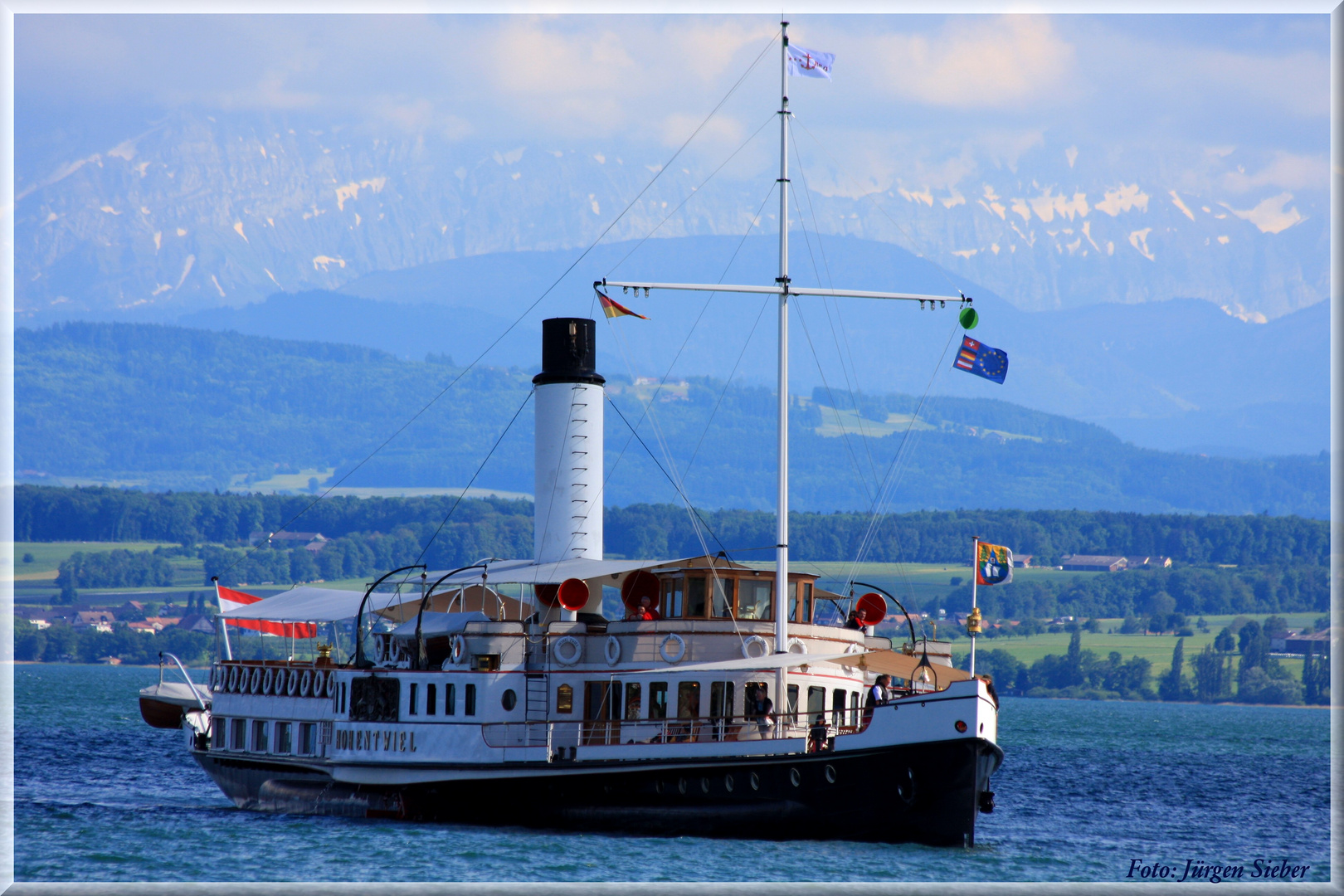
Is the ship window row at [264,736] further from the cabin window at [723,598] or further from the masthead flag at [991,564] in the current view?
the masthead flag at [991,564]

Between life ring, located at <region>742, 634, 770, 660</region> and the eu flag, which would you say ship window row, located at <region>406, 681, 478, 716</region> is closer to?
life ring, located at <region>742, 634, 770, 660</region>

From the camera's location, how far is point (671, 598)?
38.5 metres

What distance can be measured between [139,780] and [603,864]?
2978cm

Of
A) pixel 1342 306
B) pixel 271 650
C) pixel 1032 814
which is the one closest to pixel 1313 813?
pixel 1032 814

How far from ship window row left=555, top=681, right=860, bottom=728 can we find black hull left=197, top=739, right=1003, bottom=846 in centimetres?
169

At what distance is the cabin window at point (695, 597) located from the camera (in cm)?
3794

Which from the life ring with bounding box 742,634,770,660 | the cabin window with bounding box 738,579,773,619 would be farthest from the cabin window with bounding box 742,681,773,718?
the cabin window with bounding box 738,579,773,619

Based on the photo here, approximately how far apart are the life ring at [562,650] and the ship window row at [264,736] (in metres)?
8.83

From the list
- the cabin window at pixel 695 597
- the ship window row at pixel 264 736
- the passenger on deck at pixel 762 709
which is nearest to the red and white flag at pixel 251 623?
the ship window row at pixel 264 736

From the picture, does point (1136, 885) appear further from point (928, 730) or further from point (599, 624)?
point (599, 624)

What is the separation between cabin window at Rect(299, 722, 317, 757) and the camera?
4338 cm

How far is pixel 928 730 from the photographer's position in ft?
111

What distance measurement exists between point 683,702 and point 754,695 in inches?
65.1

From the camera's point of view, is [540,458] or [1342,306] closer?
[1342,306]
